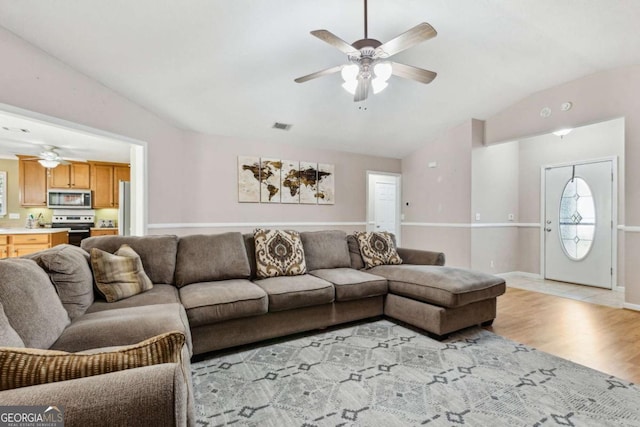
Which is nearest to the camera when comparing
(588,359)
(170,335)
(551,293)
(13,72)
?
(170,335)

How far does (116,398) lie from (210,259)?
7.26 ft

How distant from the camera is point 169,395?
2.39ft

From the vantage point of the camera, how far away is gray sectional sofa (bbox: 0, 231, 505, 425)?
1805mm

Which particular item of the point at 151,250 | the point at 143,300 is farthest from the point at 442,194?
the point at 143,300

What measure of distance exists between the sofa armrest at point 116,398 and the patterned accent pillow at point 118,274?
165cm

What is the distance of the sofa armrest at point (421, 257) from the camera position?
3.47m

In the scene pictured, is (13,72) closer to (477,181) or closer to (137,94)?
(137,94)

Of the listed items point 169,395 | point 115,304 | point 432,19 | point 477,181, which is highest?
point 432,19

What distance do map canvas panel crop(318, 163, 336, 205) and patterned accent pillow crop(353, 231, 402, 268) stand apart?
2101 mm

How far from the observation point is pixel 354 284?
2.88 m

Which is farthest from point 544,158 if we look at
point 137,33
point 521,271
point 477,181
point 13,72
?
point 13,72

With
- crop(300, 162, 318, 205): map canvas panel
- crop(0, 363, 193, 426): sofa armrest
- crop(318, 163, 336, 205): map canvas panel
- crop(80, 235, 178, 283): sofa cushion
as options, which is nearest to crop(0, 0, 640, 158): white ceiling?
crop(300, 162, 318, 205): map canvas panel

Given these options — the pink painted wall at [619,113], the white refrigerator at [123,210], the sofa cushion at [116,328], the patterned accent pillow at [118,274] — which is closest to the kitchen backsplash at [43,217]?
the white refrigerator at [123,210]

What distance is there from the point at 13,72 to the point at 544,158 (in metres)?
7.06
